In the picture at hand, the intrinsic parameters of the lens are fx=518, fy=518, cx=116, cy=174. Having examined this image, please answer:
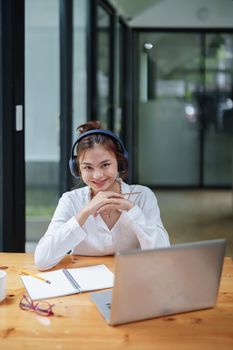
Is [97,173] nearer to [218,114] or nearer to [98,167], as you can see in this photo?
[98,167]

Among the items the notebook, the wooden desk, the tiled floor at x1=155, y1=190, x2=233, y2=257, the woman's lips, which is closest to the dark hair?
the woman's lips

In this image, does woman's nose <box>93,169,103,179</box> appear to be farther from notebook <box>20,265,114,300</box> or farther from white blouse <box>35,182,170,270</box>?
notebook <box>20,265,114,300</box>

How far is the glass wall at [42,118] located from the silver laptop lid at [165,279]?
7.43 feet

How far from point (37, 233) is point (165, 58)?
4.49 metres

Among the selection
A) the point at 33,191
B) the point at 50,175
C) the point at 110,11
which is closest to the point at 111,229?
the point at 33,191

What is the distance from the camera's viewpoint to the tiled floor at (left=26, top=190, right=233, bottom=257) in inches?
192

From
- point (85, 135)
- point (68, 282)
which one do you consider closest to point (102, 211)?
point (85, 135)

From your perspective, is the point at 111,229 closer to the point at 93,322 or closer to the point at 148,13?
the point at 93,322

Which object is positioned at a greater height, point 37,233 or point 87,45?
point 87,45

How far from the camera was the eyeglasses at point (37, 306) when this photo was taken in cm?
131

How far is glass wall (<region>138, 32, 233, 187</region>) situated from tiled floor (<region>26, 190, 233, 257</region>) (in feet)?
1.28

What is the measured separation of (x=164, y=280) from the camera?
3.96ft

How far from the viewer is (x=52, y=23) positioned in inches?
149

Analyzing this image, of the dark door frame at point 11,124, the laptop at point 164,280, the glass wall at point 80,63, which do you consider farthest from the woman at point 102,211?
the glass wall at point 80,63
